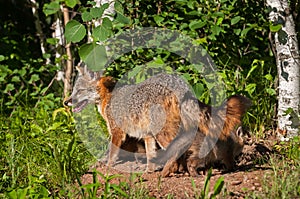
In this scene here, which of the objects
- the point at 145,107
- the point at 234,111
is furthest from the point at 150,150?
the point at 234,111

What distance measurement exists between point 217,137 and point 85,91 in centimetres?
179

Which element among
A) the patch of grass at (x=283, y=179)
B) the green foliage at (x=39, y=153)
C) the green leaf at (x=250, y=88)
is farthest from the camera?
the green leaf at (x=250, y=88)

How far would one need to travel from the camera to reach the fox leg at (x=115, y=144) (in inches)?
218

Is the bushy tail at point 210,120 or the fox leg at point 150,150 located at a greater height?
the bushy tail at point 210,120

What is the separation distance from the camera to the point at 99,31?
439 centimetres

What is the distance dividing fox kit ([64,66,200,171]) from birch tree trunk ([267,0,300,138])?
4.03ft

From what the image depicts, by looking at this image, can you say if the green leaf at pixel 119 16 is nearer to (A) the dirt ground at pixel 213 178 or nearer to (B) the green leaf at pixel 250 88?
(A) the dirt ground at pixel 213 178

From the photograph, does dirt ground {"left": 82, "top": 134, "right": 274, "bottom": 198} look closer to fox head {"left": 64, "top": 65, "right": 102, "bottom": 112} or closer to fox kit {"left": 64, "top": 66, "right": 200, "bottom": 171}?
fox kit {"left": 64, "top": 66, "right": 200, "bottom": 171}

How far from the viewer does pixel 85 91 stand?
19.8 ft

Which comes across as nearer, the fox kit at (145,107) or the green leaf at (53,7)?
the fox kit at (145,107)

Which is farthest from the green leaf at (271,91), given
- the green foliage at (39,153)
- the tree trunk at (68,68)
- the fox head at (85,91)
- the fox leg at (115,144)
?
the tree trunk at (68,68)

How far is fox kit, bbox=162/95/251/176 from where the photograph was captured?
16.1 feet

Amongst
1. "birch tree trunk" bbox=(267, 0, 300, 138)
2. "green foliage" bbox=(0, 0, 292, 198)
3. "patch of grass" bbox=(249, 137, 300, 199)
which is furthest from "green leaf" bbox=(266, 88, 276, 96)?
"patch of grass" bbox=(249, 137, 300, 199)

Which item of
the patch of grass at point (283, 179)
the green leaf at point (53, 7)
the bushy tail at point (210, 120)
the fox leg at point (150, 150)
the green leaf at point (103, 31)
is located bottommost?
the patch of grass at point (283, 179)
